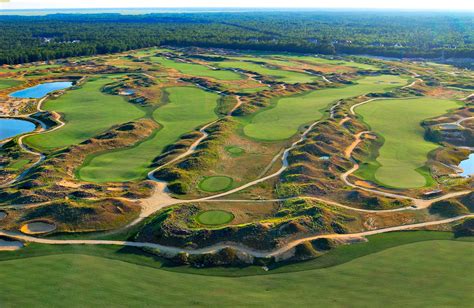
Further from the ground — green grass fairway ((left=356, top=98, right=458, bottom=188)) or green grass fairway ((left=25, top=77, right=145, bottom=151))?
green grass fairway ((left=356, top=98, right=458, bottom=188))

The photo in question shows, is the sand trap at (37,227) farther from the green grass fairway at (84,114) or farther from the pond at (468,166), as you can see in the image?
the pond at (468,166)

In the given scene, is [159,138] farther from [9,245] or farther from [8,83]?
[8,83]

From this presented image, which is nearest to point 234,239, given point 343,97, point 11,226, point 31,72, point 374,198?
point 374,198

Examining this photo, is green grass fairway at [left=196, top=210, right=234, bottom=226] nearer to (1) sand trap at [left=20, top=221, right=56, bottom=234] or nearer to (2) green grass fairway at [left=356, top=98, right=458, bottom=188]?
(1) sand trap at [left=20, top=221, right=56, bottom=234]

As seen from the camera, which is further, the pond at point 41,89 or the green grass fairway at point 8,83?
the green grass fairway at point 8,83

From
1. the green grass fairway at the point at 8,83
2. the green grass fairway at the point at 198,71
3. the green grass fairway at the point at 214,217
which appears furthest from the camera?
the green grass fairway at the point at 198,71

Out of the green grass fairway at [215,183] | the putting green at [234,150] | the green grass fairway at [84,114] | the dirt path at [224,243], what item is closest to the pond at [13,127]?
the green grass fairway at [84,114]

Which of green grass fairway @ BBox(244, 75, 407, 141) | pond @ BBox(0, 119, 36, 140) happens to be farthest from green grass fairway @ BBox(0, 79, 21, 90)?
green grass fairway @ BBox(244, 75, 407, 141)
